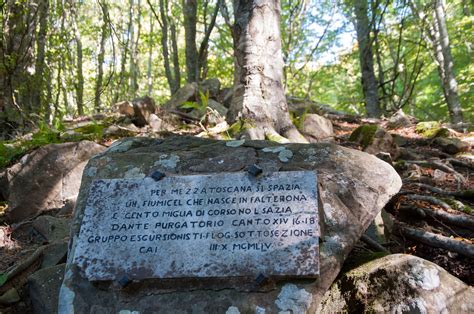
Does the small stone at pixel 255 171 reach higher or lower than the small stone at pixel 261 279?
higher

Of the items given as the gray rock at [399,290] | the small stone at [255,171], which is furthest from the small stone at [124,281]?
the gray rock at [399,290]

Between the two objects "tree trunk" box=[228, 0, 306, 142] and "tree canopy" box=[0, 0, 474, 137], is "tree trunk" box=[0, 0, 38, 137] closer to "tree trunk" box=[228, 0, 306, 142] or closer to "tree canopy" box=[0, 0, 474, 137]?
"tree canopy" box=[0, 0, 474, 137]

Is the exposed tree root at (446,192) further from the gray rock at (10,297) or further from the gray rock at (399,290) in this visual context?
the gray rock at (10,297)

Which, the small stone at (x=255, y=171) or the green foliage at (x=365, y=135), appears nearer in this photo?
the small stone at (x=255, y=171)

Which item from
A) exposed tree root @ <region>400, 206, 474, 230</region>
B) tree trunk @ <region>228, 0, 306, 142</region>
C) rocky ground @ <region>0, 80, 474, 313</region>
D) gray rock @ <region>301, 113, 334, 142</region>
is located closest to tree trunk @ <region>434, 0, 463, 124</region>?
rocky ground @ <region>0, 80, 474, 313</region>

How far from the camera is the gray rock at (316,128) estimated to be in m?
7.47

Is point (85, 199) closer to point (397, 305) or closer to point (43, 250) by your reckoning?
point (43, 250)

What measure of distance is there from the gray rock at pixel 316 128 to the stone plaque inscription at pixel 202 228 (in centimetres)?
443

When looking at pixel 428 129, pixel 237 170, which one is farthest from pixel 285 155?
pixel 428 129

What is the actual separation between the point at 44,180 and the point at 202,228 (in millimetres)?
3322

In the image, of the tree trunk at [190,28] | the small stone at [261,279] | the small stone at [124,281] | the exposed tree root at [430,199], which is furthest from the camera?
the tree trunk at [190,28]

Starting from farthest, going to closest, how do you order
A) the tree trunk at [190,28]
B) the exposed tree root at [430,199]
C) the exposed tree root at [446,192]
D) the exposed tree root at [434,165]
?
the tree trunk at [190,28], the exposed tree root at [434,165], the exposed tree root at [446,192], the exposed tree root at [430,199]

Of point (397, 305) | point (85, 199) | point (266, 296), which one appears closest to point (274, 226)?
point (266, 296)

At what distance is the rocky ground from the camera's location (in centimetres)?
340
